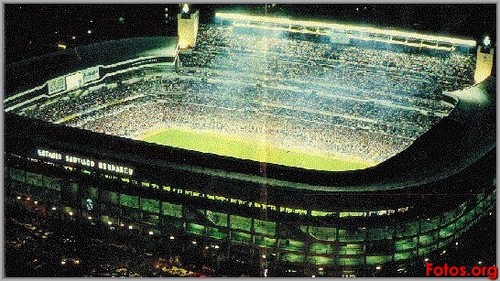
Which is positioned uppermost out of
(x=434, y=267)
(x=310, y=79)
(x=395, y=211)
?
(x=310, y=79)

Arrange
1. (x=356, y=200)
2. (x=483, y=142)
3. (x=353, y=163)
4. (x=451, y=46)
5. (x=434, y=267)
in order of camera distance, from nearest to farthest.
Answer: (x=356, y=200) → (x=434, y=267) → (x=483, y=142) → (x=353, y=163) → (x=451, y=46)

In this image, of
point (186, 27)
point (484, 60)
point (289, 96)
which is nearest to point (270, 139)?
point (289, 96)

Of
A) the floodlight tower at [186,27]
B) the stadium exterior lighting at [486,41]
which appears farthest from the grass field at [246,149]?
the stadium exterior lighting at [486,41]

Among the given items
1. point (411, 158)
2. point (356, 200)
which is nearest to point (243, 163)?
point (356, 200)

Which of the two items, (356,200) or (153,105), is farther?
(153,105)

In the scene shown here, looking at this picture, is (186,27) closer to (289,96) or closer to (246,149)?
(289,96)

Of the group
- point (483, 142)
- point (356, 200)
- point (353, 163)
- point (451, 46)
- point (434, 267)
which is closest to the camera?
point (356, 200)

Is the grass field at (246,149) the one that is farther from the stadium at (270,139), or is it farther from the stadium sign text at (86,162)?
the stadium sign text at (86,162)

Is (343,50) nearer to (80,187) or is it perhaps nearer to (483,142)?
(483,142)
